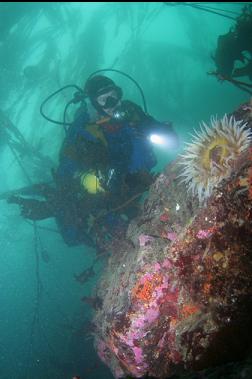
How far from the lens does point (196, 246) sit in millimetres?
2373

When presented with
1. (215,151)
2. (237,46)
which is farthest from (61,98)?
(215,151)

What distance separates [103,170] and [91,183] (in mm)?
355

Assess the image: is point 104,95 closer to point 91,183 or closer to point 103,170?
point 103,170

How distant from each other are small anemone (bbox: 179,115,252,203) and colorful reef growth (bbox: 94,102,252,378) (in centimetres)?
2

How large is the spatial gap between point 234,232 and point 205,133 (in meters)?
1.46

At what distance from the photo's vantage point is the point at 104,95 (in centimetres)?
660

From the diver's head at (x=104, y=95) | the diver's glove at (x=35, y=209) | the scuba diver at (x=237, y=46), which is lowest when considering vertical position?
the diver's glove at (x=35, y=209)

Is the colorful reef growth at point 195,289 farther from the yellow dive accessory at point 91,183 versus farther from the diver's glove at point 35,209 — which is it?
the diver's glove at point 35,209

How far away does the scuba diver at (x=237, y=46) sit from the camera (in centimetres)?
780

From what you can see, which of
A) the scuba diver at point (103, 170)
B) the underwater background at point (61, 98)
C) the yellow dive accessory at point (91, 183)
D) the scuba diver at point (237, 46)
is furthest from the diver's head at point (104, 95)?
the underwater background at point (61, 98)

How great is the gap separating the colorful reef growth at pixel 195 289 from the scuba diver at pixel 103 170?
5.72 ft

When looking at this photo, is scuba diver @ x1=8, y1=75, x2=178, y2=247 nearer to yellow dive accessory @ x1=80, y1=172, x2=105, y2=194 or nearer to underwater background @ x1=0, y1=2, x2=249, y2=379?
yellow dive accessory @ x1=80, y1=172, x2=105, y2=194

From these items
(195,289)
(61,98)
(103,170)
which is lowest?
(195,289)

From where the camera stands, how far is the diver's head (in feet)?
21.4
